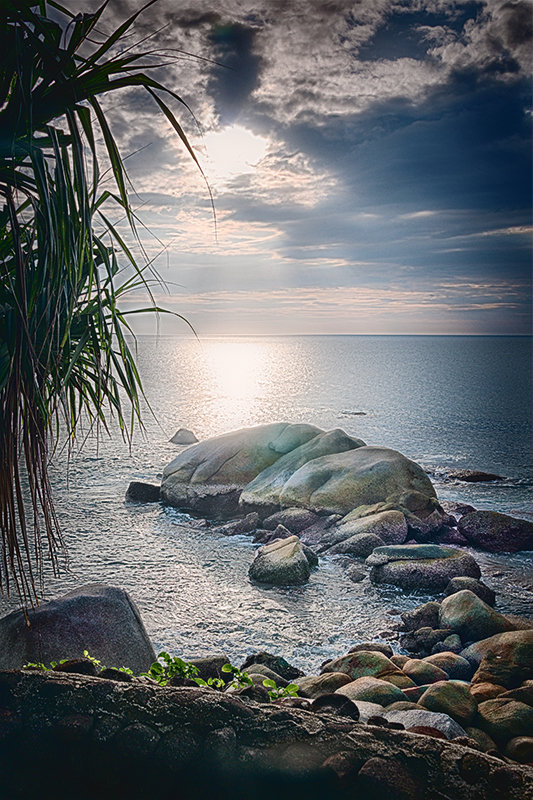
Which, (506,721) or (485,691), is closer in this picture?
(506,721)

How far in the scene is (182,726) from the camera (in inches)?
116

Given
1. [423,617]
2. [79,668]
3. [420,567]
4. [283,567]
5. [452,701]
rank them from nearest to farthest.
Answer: [79,668] < [452,701] < [423,617] < [420,567] < [283,567]

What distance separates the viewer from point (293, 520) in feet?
46.0

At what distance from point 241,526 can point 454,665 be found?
25.7 feet

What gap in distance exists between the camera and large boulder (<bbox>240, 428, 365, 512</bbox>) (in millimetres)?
15375

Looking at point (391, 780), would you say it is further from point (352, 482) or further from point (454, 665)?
point (352, 482)

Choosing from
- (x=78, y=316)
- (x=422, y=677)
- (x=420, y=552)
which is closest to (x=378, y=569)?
(x=420, y=552)

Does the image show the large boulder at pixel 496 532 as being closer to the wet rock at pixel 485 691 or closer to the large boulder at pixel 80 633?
the wet rock at pixel 485 691

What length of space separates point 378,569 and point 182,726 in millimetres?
8410

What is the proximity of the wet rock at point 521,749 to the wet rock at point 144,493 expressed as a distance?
1363 cm

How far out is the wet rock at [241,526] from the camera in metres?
14.3

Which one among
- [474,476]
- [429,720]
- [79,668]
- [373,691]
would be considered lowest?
→ [474,476]

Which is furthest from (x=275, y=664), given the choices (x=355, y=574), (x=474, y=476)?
(x=474, y=476)

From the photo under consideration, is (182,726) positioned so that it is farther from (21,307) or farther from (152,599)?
(152,599)
